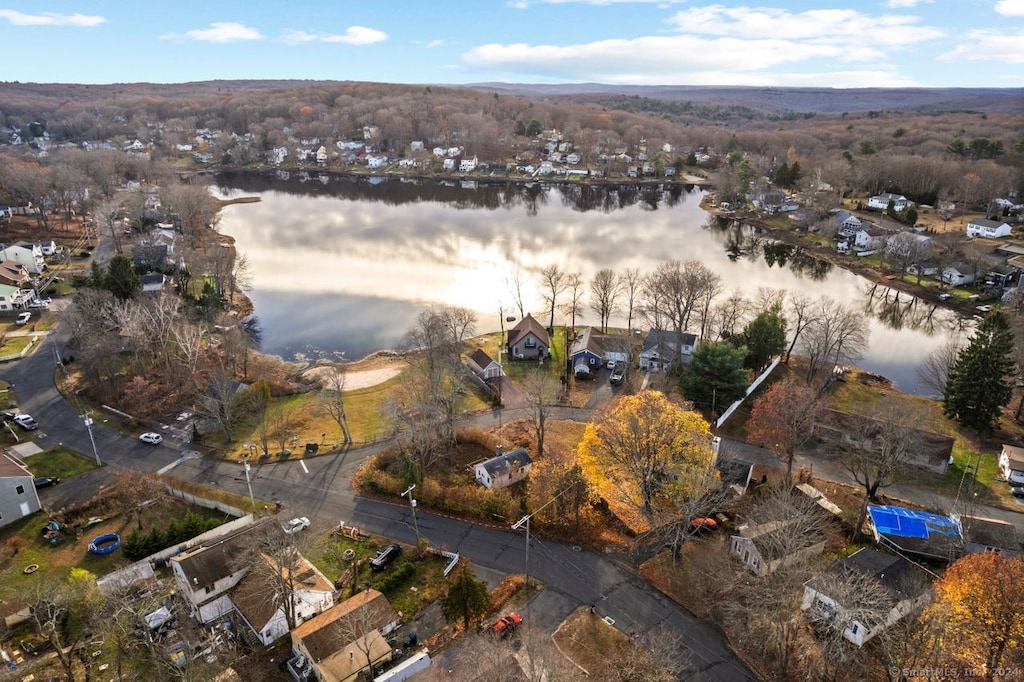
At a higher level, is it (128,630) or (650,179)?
(650,179)

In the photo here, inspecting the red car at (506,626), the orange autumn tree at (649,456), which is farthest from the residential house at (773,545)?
the red car at (506,626)

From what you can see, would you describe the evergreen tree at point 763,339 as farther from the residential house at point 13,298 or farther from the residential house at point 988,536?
the residential house at point 13,298

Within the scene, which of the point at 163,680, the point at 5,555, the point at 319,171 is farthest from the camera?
the point at 319,171

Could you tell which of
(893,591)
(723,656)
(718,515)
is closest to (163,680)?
(723,656)

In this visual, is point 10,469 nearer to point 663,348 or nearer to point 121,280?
point 121,280

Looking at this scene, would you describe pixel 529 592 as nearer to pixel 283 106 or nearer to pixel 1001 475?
pixel 1001 475

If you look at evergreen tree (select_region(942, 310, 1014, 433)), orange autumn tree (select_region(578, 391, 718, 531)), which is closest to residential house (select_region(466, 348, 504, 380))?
orange autumn tree (select_region(578, 391, 718, 531))
